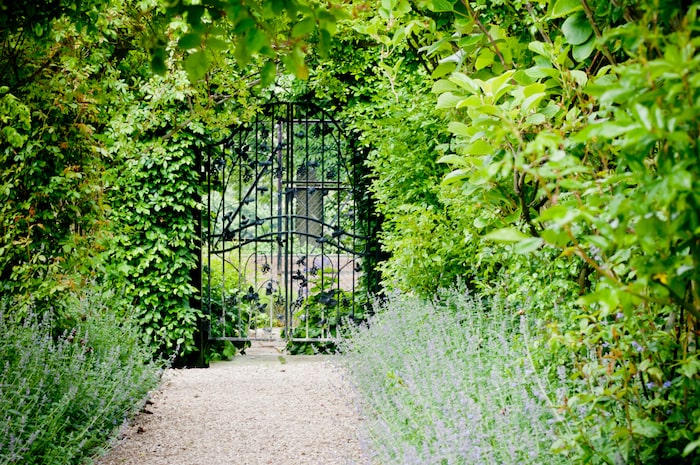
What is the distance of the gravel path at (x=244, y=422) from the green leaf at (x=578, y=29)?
2.43 metres

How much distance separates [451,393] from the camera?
315cm

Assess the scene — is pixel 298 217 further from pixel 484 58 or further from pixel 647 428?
Answer: pixel 647 428

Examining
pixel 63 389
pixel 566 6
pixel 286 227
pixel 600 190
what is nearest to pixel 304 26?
pixel 600 190

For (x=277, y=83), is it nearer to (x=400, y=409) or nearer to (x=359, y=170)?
(x=359, y=170)

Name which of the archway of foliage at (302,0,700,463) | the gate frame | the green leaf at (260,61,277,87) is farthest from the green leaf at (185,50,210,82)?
the gate frame

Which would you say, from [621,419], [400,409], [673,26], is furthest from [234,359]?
[673,26]

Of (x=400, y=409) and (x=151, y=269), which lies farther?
(x=151, y=269)

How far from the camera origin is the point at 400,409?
3600mm

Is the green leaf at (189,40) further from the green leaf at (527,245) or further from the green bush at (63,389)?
the green bush at (63,389)

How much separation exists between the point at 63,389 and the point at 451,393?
2241mm

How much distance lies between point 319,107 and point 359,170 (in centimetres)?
84

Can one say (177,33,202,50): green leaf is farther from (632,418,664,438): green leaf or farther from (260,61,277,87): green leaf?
(632,418,664,438): green leaf

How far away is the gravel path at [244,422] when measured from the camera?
4.44 metres

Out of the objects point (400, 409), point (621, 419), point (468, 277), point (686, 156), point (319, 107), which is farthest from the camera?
point (319, 107)
